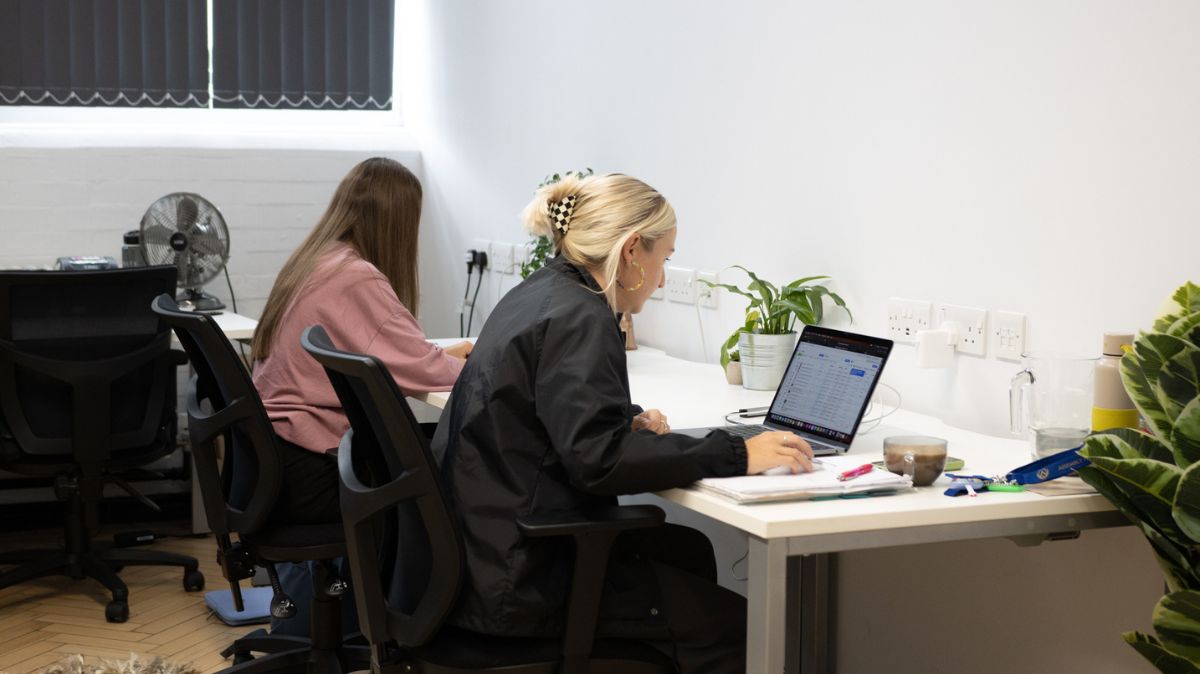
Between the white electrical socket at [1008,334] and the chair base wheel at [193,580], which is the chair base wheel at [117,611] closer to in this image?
the chair base wheel at [193,580]

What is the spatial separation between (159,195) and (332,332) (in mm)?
2265

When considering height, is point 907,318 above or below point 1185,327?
below

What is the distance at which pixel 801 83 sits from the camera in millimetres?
2951

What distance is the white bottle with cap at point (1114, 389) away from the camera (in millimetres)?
2010

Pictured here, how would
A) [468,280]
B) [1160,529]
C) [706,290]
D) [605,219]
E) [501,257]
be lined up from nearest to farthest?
[1160,529] < [605,219] < [706,290] < [501,257] < [468,280]

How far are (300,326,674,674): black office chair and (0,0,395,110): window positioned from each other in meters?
3.25

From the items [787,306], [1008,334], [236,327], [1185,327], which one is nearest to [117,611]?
[236,327]

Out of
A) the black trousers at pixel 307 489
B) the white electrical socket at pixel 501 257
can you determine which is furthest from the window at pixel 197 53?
the black trousers at pixel 307 489

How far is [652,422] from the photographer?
7.55ft

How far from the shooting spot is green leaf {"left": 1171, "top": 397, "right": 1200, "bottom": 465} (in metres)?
1.66

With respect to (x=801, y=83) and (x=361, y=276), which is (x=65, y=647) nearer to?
(x=361, y=276)

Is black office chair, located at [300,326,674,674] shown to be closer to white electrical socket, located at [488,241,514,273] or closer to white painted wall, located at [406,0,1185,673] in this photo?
white painted wall, located at [406,0,1185,673]

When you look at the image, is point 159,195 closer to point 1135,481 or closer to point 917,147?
point 917,147

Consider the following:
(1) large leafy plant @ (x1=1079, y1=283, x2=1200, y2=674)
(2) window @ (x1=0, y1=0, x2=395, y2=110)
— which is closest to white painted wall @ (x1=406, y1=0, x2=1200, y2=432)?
(1) large leafy plant @ (x1=1079, y1=283, x2=1200, y2=674)
